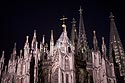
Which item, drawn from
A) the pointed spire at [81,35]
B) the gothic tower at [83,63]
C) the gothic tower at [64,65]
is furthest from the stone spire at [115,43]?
the gothic tower at [64,65]

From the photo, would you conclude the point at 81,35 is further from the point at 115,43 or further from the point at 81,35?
the point at 115,43

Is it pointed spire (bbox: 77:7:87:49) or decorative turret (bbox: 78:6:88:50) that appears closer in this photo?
decorative turret (bbox: 78:6:88:50)

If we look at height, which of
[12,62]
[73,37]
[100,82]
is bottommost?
[100,82]

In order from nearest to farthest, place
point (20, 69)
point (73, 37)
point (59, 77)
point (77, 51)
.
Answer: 1. point (59, 77)
2. point (20, 69)
3. point (77, 51)
4. point (73, 37)

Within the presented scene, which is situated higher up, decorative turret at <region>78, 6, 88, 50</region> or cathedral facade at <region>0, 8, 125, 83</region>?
decorative turret at <region>78, 6, 88, 50</region>

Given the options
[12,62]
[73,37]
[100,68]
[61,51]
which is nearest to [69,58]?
[61,51]

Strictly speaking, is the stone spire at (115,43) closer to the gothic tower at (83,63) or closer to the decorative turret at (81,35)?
the decorative turret at (81,35)

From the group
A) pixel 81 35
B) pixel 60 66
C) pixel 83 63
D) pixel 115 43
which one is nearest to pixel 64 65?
pixel 60 66

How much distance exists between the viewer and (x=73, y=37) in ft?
179

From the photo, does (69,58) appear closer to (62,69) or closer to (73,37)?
(62,69)

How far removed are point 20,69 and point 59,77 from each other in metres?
5.85

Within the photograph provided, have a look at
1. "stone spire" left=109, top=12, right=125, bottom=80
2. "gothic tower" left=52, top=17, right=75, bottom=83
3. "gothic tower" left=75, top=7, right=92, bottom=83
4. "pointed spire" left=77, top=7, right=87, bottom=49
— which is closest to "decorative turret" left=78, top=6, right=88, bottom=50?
"pointed spire" left=77, top=7, right=87, bottom=49

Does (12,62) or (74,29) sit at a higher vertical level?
(74,29)

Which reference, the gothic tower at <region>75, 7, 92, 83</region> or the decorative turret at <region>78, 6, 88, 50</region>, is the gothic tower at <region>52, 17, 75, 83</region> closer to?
the gothic tower at <region>75, 7, 92, 83</region>
